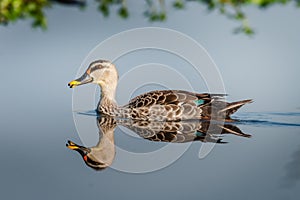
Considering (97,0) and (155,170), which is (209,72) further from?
(97,0)

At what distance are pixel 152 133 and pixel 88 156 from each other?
0.91 m

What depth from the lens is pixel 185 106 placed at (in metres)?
6.02

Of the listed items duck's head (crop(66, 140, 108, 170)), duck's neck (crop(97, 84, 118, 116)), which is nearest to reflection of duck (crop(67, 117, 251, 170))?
duck's head (crop(66, 140, 108, 170))

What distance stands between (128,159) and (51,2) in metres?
2.35

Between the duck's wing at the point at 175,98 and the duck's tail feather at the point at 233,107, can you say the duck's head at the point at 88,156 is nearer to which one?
the duck's wing at the point at 175,98

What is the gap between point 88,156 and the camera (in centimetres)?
459

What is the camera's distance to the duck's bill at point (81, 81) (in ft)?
19.8

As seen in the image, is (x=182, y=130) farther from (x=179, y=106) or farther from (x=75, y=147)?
(x=75, y=147)

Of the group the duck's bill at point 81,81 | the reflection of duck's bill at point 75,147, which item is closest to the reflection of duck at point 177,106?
the duck's bill at point 81,81

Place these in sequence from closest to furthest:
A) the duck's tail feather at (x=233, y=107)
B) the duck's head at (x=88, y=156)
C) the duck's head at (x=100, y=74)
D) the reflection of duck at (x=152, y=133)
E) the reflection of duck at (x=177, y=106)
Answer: the duck's head at (x=88, y=156) → the reflection of duck at (x=152, y=133) → the duck's tail feather at (x=233, y=107) → the reflection of duck at (x=177, y=106) → the duck's head at (x=100, y=74)

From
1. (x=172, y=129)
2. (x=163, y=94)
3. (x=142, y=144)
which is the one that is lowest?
(x=142, y=144)

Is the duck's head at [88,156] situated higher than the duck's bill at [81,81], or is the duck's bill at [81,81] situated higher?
Result: the duck's bill at [81,81]

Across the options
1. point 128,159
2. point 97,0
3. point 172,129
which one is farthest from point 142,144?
point 97,0

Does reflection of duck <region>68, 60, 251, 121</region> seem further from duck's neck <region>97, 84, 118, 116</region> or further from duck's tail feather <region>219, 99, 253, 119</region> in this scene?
duck's neck <region>97, 84, 118, 116</region>
